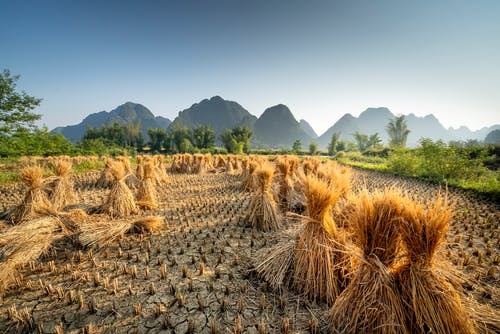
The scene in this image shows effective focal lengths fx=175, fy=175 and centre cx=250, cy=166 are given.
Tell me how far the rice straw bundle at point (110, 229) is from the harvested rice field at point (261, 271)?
2 cm

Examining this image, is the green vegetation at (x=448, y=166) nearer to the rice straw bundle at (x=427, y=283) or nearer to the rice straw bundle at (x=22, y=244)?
the rice straw bundle at (x=427, y=283)

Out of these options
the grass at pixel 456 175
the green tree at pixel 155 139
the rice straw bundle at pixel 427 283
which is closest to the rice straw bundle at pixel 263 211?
the rice straw bundle at pixel 427 283

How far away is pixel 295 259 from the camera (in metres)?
2.59

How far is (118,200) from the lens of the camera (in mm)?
5234

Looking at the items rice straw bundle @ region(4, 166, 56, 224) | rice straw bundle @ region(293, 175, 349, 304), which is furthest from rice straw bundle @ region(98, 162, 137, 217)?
rice straw bundle @ region(293, 175, 349, 304)

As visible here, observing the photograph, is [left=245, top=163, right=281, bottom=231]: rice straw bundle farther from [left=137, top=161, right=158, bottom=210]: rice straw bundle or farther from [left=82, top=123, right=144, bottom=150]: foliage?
[left=82, top=123, right=144, bottom=150]: foliage

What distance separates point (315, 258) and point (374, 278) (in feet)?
2.58

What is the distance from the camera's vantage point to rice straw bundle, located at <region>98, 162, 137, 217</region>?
513 centimetres

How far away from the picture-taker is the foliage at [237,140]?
46.8 m

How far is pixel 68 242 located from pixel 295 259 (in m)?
4.61

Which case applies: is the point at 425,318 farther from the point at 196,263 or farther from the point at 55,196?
the point at 55,196

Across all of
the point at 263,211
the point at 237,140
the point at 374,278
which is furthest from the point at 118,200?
the point at 237,140

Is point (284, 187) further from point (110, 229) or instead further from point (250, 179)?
point (110, 229)

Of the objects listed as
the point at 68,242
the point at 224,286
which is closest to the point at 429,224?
the point at 224,286
